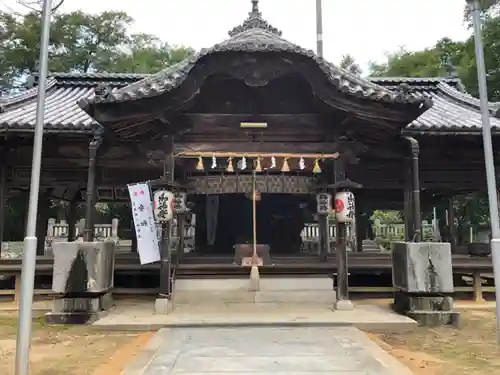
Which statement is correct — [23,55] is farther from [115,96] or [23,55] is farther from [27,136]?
[115,96]

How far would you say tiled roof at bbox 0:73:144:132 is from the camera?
448 inches

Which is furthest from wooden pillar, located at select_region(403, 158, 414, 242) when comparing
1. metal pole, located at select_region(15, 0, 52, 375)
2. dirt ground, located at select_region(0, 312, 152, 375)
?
metal pole, located at select_region(15, 0, 52, 375)

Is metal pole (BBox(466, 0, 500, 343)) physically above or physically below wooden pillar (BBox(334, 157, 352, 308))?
above

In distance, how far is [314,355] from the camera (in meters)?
6.39

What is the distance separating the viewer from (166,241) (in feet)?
31.8

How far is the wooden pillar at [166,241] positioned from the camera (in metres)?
9.56

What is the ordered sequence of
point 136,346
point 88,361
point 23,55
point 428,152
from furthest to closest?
point 23,55 < point 428,152 < point 136,346 < point 88,361

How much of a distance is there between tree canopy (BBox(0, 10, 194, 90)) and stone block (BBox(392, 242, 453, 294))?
36.4 metres

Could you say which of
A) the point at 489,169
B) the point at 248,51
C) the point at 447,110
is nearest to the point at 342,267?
the point at 489,169

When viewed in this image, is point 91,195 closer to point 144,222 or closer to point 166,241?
point 144,222

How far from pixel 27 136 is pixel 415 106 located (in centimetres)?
911

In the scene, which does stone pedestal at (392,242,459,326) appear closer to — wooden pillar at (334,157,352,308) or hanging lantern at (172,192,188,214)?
wooden pillar at (334,157,352,308)

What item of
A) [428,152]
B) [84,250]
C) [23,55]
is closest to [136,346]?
[84,250]

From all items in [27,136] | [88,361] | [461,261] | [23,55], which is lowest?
[88,361]
